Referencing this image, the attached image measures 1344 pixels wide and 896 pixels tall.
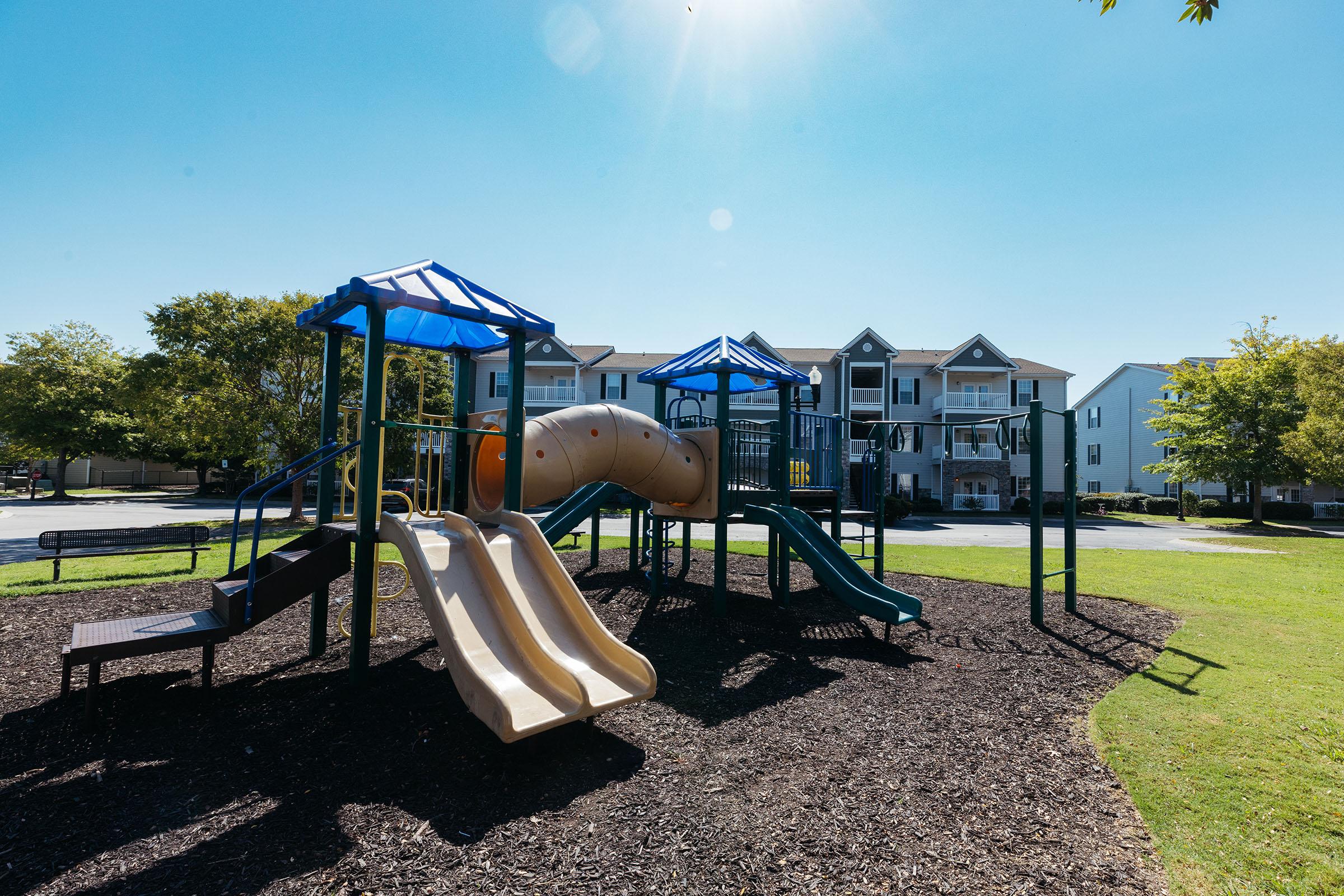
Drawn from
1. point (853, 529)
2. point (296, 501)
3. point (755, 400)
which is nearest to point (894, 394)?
point (755, 400)

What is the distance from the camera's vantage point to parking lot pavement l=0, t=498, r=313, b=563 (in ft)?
55.4

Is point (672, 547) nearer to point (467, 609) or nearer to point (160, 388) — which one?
point (467, 609)

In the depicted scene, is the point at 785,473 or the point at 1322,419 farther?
the point at 1322,419

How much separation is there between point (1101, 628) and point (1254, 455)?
28.1m

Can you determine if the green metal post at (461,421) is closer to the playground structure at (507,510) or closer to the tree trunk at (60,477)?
the playground structure at (507,510)

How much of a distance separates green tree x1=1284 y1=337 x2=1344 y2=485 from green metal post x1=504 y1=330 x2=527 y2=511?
32.6m

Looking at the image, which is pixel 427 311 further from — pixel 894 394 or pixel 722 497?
pixel 894 394

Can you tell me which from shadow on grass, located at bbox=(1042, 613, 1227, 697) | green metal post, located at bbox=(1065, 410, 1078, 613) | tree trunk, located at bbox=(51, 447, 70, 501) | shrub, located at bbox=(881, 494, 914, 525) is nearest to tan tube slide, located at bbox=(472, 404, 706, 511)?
shadow on grass, located at bbox=(1042, 613, 1227, 697)

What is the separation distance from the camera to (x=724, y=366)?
9.59m

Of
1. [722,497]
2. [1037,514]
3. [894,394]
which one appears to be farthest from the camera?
[894,394]

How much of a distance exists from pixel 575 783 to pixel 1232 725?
5.34 meters

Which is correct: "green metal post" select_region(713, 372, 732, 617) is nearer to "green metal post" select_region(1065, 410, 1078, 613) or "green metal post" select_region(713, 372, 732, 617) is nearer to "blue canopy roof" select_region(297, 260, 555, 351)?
"blue canopy roof" select_region(297, 260, 555, 351)

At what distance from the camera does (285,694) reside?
568 centimetres

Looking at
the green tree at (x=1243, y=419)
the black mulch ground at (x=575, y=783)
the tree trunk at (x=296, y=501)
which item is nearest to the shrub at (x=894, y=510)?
the green tree at (x=1243, y=419)
